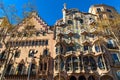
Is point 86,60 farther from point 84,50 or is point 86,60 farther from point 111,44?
point 111,44

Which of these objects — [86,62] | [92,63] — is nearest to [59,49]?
[86,62]

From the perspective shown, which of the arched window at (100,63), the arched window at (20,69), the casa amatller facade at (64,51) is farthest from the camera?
the arched window at (20,69)

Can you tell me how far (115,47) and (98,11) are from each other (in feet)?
44.2

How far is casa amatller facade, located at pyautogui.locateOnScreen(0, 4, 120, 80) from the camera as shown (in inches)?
1300

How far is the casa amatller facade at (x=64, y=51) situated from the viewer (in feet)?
108

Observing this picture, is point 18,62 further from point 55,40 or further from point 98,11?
point 98,11

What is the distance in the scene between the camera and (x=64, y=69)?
34.0 meters

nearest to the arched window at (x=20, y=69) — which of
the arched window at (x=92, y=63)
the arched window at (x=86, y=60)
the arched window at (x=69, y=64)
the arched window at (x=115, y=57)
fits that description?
the arched window at (x=69, y=64)

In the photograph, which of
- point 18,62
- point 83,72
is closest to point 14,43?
point 18,62

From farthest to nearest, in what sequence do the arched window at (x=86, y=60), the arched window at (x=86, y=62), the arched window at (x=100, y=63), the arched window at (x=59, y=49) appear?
1. the arched window at (x=59, y=49)
2. the arched window at (x=86, y=60)
3. the arched window at (x=86, y=62)
4. the arched window at (x=100, y=63)

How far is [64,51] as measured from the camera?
3744cm

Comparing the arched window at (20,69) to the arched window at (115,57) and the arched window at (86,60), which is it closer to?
the arched window at (86,60)

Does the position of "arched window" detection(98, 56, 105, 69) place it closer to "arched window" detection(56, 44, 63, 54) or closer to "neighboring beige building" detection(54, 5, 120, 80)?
"neighboring beige building" detection(54, 5, 120, 80)

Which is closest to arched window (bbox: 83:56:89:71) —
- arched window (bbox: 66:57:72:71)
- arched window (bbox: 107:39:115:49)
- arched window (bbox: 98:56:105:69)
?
arched window (bbox: 98:56:105:69)
